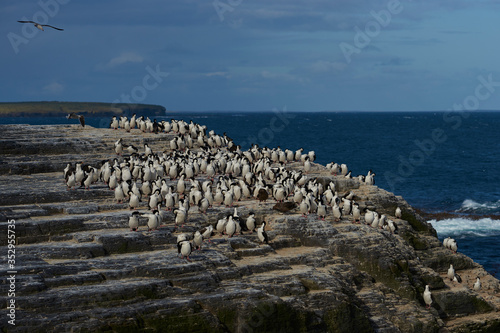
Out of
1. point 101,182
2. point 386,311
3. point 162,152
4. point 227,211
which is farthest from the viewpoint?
point 162,152

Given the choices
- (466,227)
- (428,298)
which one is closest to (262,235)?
(428,298)

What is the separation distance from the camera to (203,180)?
40.9 m

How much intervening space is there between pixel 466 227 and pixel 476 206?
1167 centimetres

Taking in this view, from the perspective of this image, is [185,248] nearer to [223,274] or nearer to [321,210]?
[223,274]

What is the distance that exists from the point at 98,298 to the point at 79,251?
4.52m

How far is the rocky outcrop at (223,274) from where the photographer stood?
24172 millimetres

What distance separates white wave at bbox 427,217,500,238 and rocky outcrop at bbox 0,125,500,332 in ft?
53.2

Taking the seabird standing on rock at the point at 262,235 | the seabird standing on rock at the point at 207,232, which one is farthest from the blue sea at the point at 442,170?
the seabird standing on rock at the point at 207,232

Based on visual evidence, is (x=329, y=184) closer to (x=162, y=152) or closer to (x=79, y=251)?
(x=162, y=152)

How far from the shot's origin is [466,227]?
2259 inches

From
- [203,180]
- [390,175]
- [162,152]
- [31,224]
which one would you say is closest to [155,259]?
[31,224]

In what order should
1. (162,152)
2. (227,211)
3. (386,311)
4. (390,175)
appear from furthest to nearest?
(390,175), (162,152), (227,211), (386,311)

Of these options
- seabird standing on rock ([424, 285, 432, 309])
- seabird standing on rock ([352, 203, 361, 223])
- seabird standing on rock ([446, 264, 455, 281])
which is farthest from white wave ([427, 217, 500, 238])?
seabird standing on rock ([424, 285, 432, 309])

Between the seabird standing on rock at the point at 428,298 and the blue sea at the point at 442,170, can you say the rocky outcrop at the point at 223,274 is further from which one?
the blue sea at the point at 442,170
